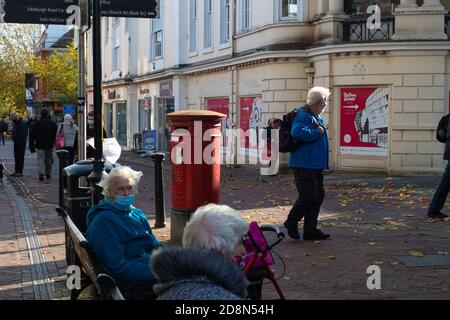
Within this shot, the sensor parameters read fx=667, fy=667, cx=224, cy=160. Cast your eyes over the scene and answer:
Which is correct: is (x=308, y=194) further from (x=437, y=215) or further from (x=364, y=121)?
(x=364, y=121)

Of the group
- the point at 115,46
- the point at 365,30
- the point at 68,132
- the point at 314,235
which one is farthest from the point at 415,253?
the point at 115,46

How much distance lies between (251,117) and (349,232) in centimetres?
1390

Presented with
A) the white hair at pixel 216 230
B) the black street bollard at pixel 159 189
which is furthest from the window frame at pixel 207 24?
the white hair at pixel 216 230

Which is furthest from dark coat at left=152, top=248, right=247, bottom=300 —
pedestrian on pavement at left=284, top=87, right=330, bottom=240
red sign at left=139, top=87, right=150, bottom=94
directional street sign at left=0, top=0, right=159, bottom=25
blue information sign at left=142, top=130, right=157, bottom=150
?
red sign at left=139, top=87, right=150, bottom=94

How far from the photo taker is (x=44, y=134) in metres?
17.6

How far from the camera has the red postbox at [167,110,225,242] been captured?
26.1 feet

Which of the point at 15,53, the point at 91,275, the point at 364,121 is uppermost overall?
the point at 15,53

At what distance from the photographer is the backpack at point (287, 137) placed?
7.96m

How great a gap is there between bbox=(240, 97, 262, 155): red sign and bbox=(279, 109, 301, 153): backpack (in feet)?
44.2

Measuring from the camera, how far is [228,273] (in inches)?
108

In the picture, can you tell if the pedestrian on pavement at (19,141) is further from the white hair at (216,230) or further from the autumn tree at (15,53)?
the autumn tree at (15,53)

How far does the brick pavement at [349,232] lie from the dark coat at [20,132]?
89.7 inches

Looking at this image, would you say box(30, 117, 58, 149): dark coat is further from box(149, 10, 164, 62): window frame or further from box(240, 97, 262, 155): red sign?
box(149, 10, 164, 62): window frame

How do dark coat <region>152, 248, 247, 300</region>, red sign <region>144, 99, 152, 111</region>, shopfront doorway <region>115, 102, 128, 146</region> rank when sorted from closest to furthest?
dark coat <region>152, 248, 247, 300</region>
red sign <region>144, 99, 152, 111</region>
shopfront doorway <region>115, 102, 128, 146</region>
